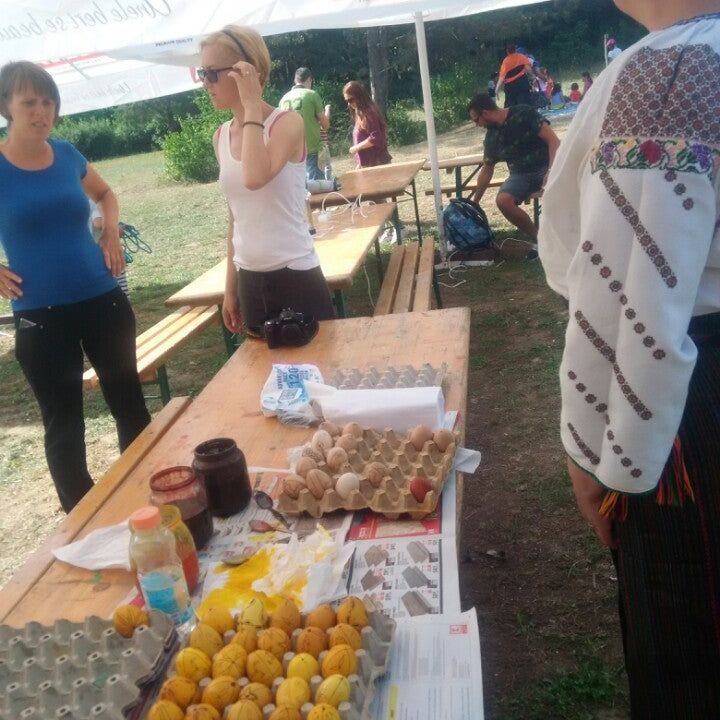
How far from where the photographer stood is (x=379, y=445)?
5.81 feet

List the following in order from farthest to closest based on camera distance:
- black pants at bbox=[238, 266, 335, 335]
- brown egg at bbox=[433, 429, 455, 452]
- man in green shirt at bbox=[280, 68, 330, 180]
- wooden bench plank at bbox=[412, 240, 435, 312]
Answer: man in green shirt at bbox=[280, 68, 330, 180]
wooden bench plank at bbox=[412, 240, 435, 312]
black pants at bbox=[238, 266, 335, 335]
brown egg at bbox=[433, 429, 455, 452]

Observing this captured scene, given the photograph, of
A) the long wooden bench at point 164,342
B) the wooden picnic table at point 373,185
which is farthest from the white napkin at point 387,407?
the wooden picnic table at point 373,185

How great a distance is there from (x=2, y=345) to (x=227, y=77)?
4.81m

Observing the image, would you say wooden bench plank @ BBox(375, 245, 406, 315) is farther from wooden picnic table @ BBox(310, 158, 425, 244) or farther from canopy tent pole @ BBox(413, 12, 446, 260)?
canopy tent pole @ BBox(413, 12, 446, 260)

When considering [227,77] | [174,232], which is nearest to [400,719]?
[227,77]

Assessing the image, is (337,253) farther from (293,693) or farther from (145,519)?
(293,693)

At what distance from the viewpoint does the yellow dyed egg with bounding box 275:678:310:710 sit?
3.32 ft

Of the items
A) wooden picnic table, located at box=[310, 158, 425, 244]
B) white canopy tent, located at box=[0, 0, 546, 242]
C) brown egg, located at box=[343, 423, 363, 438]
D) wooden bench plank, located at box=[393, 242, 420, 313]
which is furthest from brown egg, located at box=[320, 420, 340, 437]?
wooden picnic table, located at box=[310, 158, 425, 244]

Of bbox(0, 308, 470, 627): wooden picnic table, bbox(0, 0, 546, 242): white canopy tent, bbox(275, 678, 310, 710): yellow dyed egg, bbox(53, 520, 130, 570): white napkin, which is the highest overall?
bbox(0, 0, 546, 242): white canopy tent

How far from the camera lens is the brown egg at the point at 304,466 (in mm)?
1654

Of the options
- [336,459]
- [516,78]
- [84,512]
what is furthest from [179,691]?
[516,78]

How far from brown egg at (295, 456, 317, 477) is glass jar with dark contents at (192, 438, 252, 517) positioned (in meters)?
0.12

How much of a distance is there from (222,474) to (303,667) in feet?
1.97

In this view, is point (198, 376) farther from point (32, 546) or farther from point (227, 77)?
point (227, 77)
